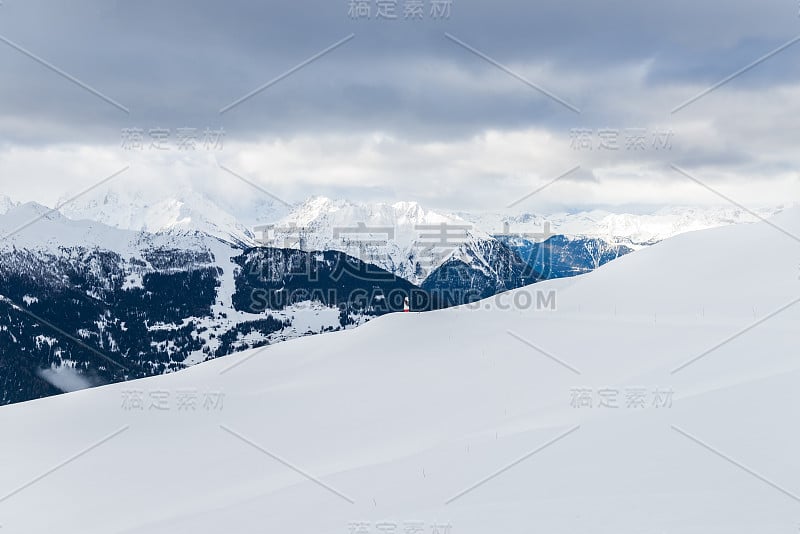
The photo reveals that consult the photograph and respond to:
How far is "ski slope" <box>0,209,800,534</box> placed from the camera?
9.59m

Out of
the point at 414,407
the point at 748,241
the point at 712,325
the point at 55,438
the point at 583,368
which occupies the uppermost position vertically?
the point at 748,241

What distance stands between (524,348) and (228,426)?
10115 mm

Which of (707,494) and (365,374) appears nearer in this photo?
(707,494)

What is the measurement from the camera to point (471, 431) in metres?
13.8

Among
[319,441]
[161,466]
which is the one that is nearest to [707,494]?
[319,441]

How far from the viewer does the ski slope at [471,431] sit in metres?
9.59

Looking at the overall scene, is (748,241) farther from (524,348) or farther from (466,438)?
(466,438)

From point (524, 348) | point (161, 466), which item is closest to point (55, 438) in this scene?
point (161, 466)

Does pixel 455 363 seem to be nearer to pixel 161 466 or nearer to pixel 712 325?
pixel 712 325

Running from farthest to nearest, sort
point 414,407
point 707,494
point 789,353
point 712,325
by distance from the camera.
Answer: point 712,325
point 414,407
point 789,353
point 707,494

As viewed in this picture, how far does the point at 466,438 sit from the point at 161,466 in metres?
7.99

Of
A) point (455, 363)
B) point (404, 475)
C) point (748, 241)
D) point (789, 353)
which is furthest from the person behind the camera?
point (748, 241)

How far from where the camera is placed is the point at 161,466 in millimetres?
14891

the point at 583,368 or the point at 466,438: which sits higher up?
the point at 583,368
